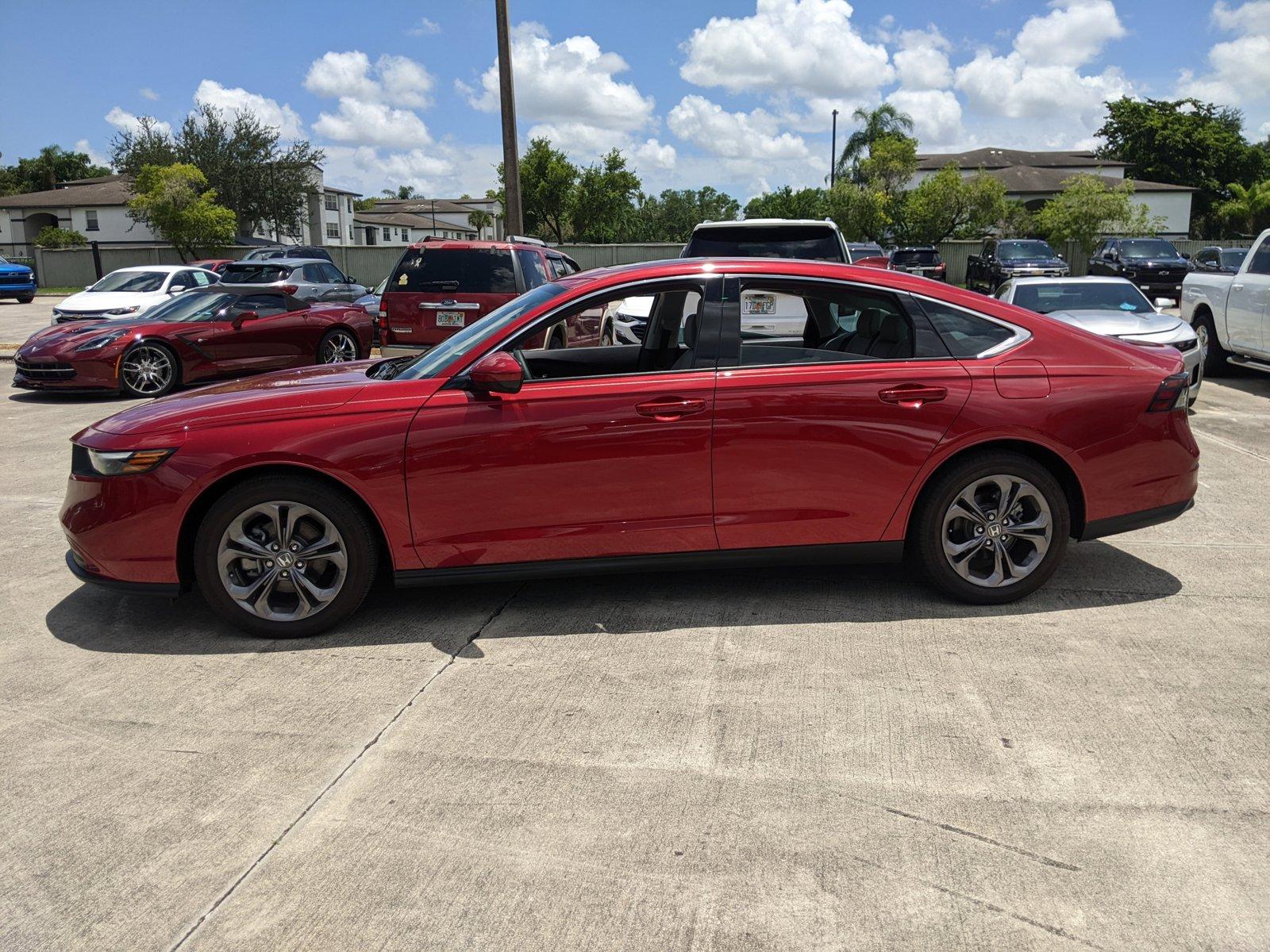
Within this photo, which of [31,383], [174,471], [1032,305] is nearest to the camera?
[174,471]

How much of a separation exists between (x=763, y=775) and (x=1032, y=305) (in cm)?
920

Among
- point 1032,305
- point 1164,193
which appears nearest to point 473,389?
point 1032,305

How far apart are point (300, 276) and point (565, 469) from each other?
17.1 meters

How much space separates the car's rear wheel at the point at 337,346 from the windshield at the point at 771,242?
18.3 feet

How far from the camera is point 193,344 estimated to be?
12.8 metres

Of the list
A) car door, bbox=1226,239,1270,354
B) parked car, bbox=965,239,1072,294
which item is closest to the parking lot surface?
car door, bbox=1226,239,1270,354

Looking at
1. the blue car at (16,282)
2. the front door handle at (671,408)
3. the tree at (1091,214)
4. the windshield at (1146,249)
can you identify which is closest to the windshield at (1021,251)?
the windshield at (1146,249)

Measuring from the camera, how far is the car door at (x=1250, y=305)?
11.7 meters

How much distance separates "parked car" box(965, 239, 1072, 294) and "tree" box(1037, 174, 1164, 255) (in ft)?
19.9

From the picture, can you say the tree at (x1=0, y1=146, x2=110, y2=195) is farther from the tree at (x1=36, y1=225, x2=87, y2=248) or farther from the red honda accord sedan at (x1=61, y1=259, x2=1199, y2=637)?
the red honda accord sedan at (x1=61, y1=259, x2=1199, y2=637)

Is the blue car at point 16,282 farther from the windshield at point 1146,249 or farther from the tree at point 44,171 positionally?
the tree at point 44,171

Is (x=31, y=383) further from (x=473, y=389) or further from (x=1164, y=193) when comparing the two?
(x=1164, y=193)

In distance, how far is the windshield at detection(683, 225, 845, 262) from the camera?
1030cm

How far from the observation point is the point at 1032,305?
11.2m
